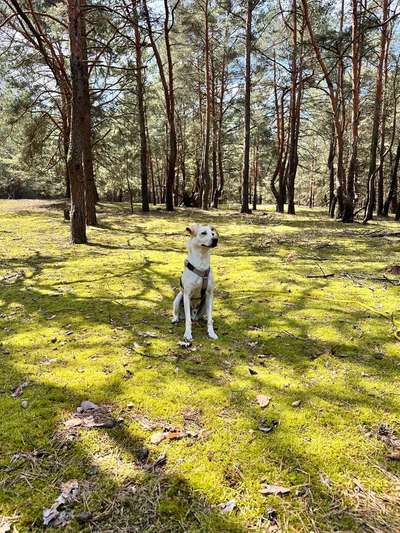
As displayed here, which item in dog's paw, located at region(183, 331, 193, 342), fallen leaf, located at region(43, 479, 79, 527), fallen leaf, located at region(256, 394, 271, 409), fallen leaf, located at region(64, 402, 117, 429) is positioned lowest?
fallen leaf, located at region(43, 479, 79, 527)

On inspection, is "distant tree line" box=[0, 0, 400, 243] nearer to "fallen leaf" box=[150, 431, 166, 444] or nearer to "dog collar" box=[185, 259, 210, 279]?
"dog collar" box=[185, 259, 210, 279]

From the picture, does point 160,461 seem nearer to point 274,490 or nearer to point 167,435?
point 167,435

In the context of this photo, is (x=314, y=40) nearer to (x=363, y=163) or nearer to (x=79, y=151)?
(x=79, y=151)

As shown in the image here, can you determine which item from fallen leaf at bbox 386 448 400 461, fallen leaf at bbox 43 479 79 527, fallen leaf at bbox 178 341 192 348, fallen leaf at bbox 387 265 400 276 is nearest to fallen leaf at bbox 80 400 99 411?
fallen leaf at bbox 43 479 79 527

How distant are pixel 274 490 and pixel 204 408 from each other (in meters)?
0.90

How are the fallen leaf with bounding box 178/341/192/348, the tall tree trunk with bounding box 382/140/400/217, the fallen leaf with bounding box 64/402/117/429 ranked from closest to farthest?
1. the fallen leaf with bounding box 64/402/117/429
2. the fallen leaf with bounding box 178/341/192/348
3. the tall tree trunk with bounding box 382/140/400/217

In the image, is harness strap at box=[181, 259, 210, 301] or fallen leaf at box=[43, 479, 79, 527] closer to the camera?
fallen leaf at box=[43, 479, 79, 527]

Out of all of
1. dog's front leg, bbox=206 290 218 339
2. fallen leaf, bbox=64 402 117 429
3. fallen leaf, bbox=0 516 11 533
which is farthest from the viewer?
dog's front leg, bbox=206 290 218 339

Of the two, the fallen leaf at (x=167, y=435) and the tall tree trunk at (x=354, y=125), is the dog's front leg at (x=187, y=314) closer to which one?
the fallen leaf at (x=167, y=435)

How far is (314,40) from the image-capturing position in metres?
12.9

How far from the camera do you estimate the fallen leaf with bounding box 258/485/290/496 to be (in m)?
2.14

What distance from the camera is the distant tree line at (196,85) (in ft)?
39.8

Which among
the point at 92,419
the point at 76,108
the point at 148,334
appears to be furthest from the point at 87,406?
the point at 76,108

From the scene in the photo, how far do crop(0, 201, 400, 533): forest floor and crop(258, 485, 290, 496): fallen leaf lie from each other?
13 millimetres
